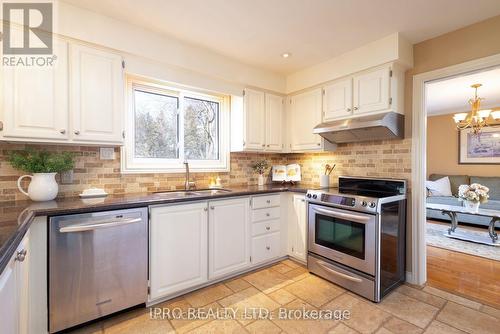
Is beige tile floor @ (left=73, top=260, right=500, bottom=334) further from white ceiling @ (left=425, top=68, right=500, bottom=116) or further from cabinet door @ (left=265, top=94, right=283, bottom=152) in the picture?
white ceiling @ (left=425, top=68, right=500, bottom=116)

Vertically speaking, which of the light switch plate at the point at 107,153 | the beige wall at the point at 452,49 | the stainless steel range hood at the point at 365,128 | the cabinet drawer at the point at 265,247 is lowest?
the cabinet drawer at the point at 265,247

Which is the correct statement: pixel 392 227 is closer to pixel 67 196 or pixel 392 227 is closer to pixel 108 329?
pixel 108 329

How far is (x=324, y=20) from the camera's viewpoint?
2094mm

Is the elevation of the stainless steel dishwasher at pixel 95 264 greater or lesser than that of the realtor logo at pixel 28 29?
lesser

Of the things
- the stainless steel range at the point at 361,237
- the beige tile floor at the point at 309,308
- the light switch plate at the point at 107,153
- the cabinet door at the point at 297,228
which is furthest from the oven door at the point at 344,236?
the light switch plate at the point at 107,153

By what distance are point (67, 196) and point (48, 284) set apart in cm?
77

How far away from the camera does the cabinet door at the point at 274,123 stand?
3253 millimetres

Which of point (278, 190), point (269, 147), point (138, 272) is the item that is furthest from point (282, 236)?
point (138, 272)

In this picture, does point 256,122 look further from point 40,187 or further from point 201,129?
point 40,187

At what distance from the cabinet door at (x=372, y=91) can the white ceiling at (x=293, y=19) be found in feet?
1.14

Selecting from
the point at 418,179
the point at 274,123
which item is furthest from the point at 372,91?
the point at 274,123

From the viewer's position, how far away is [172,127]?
280cm

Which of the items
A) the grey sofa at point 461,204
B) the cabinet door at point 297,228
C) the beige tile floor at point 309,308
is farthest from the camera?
the grey sofa at point 461,204

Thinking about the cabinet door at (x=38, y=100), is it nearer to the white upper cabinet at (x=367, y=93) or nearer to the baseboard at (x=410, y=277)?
the white upper cabinet at (x=367, y=93)
